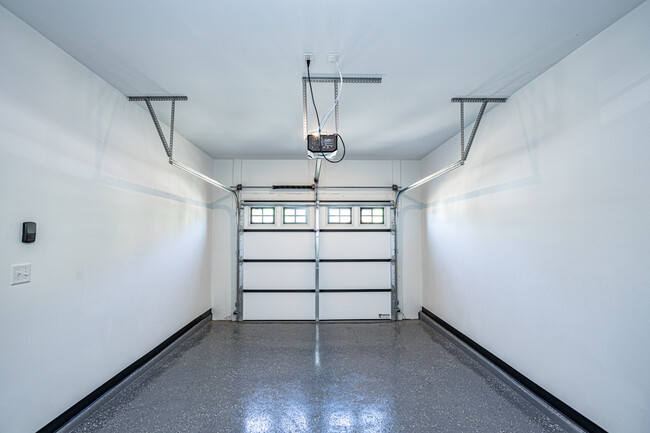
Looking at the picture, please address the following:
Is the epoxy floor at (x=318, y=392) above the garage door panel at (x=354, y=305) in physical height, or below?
below

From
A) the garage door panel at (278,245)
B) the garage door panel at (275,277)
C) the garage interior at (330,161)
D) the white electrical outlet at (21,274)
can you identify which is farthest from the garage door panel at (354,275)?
the white electrical outlet at (21,274)

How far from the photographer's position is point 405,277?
444 cm

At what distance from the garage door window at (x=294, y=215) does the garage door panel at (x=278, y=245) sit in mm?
192

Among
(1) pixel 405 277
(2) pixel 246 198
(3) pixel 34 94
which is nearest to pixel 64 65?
(3) pixel 34 94

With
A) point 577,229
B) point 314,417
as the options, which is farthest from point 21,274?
point 577,229

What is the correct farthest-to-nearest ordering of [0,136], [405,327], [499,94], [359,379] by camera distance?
[405,327]
[359,379]
[499,94]
[0,136]

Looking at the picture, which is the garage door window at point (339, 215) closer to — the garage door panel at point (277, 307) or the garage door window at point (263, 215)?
the garage door window at point (263, 215)

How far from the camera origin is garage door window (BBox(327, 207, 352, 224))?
4.43 meters

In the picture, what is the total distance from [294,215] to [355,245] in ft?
3.55

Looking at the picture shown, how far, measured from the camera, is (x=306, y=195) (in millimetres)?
4406

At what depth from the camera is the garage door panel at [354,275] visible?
434 centimetres

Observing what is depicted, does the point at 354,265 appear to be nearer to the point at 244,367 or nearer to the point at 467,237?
the point at 467,237

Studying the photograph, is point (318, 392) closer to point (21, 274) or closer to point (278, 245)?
point (21, 274)

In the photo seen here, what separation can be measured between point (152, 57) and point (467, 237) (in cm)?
Result: 331
